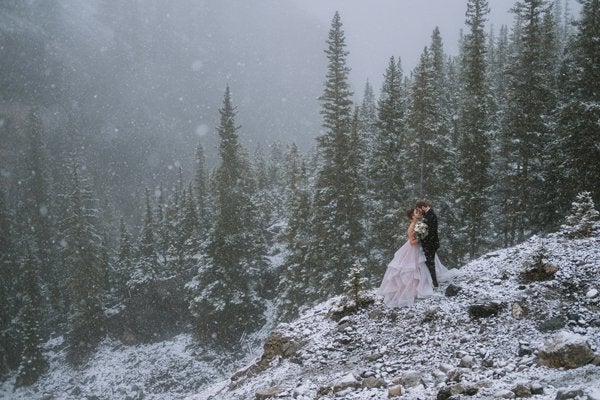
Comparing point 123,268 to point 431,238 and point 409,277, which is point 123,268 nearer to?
point 409,277

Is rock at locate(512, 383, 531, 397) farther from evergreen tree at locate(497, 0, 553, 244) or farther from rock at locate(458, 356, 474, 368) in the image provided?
evergreen tree at locate(497, 0, 553, 244)

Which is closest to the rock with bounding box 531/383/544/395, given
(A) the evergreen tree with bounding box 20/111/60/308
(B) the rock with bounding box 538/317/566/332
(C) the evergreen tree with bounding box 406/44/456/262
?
(B) the rock with bounding box 538/317/566/332

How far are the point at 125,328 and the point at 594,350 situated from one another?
44.7 meters

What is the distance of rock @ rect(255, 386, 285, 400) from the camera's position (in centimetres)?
934

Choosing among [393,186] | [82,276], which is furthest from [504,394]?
[82,276]

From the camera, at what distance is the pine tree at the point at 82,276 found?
143ft

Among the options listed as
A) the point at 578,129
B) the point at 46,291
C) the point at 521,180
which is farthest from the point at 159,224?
the point at 578,129

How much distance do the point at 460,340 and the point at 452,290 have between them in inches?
76.5

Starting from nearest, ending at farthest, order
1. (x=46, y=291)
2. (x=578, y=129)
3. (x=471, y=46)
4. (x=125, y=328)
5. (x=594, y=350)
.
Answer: (x=594, y=350)
(x=578, y=129)
(x=471, y=46)
(x=125, y=328)
(x=46, y=291)

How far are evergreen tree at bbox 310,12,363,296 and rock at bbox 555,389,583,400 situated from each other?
20635mm

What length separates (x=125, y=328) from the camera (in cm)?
4431

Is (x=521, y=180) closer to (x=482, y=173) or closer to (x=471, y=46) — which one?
(x=482, y=173)

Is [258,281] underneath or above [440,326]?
underneath

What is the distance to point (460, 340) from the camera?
8.98 m
